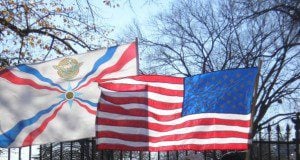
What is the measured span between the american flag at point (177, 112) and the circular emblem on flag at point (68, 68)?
0.62m

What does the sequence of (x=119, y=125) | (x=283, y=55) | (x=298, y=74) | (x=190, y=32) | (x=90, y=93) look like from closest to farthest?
1. (x=119, y=125)
2. (x=90, y=93)
3. (x=283, y=55)
4. (x=298, y=74)
5. (x=190, y=32)

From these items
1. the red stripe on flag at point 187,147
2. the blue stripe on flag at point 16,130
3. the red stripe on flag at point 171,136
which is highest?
the blue stripe on flag at point 16,130

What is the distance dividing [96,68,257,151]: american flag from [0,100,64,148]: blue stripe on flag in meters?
1.08

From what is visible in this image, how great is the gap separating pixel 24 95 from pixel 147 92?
6.40 feet

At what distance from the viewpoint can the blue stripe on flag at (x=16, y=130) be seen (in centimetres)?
725

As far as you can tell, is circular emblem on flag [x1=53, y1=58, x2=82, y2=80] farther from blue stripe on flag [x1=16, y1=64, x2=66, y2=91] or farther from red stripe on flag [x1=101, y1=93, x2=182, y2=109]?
red stripe on flag [x1=101, y1=93, x2=182, y2=109]

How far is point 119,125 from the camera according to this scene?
21.5 ft

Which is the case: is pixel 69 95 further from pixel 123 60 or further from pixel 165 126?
pixel 165 126

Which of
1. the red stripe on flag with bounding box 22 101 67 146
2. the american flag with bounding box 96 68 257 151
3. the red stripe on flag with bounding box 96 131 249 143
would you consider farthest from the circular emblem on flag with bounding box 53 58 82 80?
the red stripe on flag with bounding box 96 131 249 143

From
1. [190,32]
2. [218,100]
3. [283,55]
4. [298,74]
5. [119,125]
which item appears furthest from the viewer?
[190,32]

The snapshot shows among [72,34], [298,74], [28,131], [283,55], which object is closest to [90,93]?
[28,131]

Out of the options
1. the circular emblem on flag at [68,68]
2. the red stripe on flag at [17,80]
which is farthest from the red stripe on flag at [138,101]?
the red stripe on flag at [17,80]

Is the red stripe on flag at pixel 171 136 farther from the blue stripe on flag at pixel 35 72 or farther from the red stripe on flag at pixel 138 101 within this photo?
the blue stripe on flag at pixel 35 72

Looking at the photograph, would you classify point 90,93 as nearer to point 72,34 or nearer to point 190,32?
point 72,34
